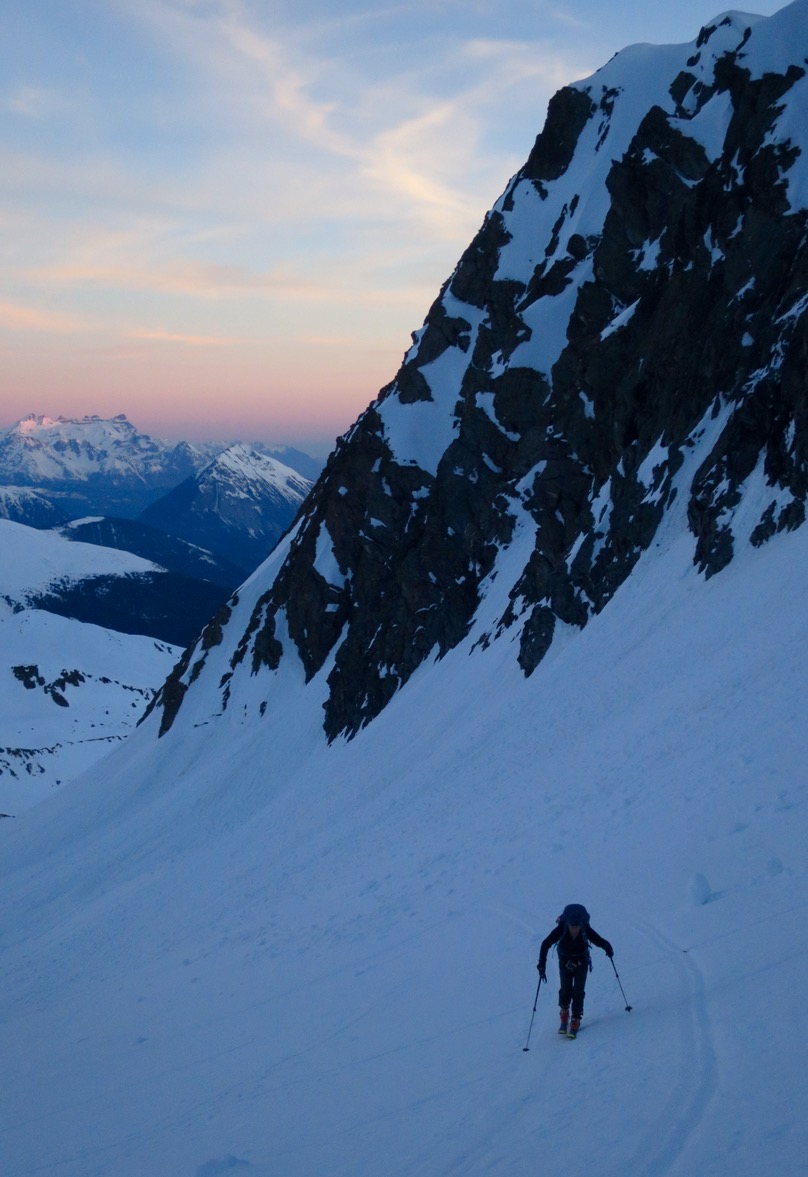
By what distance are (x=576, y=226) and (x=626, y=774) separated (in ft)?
137

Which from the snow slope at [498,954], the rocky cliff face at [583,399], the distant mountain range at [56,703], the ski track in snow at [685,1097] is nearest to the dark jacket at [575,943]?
the snow slope at [498,954]

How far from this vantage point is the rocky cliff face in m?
33.7

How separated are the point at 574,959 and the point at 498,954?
4.41 metres

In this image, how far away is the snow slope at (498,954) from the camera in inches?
366

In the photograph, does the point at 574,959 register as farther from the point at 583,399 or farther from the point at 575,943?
the point at 583,399

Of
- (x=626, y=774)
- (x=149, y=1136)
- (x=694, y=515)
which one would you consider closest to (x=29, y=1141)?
(x=149, y=1136)

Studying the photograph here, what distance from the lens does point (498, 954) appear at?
49.6 feet

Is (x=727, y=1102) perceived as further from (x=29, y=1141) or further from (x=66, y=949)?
(x=66, y=949)

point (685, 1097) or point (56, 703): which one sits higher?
point (685, 1097)

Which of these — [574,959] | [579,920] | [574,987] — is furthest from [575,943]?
[574,987]

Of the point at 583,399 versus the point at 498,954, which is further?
the point at 583,399

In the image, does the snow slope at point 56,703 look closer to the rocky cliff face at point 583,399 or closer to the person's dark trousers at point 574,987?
the rocky cliff face at point 583,399

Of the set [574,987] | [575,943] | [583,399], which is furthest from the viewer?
[583,399]

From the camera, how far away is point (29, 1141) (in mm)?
15953
